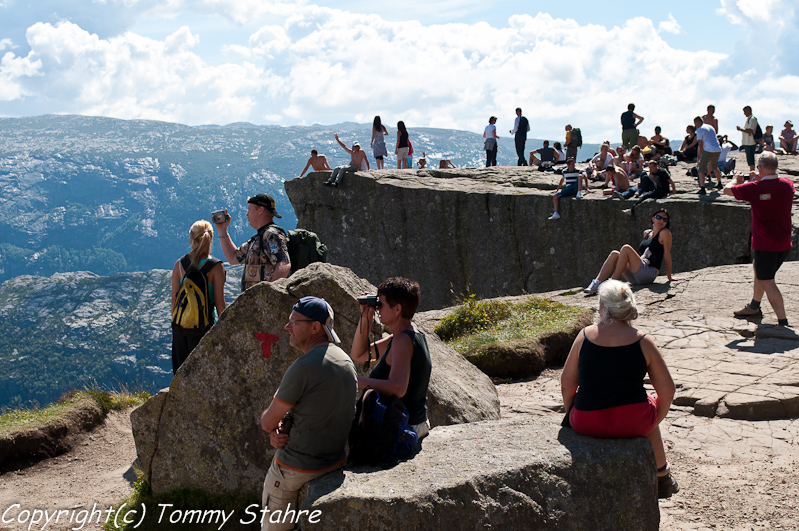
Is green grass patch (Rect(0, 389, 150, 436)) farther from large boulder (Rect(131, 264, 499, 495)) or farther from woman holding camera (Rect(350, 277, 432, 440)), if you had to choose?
woman holding camera (Rect(350, 277, 432, 440))

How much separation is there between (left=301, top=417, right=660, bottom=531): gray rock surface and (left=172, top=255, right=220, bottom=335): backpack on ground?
2.89 meters

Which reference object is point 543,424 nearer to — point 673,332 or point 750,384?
point 750,384

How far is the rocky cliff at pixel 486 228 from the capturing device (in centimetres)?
1653

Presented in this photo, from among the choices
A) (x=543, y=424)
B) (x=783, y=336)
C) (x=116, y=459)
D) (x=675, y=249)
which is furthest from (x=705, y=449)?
(x=675, y=249)

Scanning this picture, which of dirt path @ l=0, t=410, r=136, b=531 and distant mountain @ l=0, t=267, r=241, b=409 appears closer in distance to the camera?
dirt path @ l=0, t=410, r=136, b=531

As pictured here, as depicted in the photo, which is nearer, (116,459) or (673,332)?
(116,459)

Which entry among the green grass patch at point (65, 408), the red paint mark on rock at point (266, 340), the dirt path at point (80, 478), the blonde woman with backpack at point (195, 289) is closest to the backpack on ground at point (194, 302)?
the blonde woman with backpack at point (195, 289)

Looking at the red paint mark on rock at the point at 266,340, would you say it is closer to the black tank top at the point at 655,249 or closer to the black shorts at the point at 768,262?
the black shorts at the point at 768,262

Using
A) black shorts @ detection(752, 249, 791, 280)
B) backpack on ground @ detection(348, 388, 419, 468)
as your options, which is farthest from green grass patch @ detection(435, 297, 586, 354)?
backpack on ground @ detection(348, 388, 419, 468)

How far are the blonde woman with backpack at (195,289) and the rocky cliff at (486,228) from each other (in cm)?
1342

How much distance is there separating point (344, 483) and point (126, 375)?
594 ft

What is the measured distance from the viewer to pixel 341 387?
3.87 metres

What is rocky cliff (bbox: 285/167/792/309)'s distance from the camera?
16.5m

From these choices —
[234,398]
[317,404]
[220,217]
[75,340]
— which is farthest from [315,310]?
[75,340]
